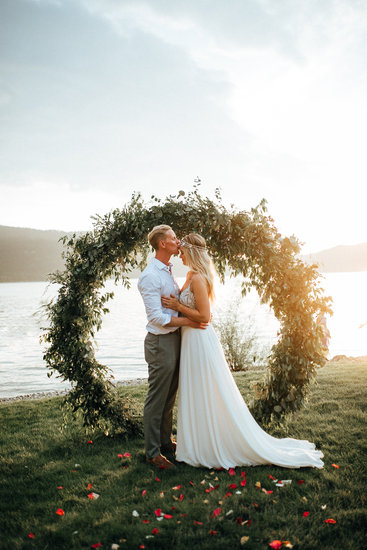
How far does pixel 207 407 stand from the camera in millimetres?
5180

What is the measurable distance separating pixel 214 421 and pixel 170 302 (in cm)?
166

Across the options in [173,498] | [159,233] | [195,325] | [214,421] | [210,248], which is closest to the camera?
[173,498]

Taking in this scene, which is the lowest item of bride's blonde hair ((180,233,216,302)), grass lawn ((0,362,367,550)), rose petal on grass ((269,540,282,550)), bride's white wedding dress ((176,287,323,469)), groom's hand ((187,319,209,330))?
grass lawn ((0,362,367,550))

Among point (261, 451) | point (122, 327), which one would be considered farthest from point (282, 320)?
point (122, 327)

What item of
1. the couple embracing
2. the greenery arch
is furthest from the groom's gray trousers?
the greenery arch

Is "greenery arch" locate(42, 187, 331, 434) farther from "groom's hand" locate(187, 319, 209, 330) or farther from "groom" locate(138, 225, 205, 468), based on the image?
"groom's hand" locate(187, 319, 209, 330)

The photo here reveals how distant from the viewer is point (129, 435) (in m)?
6.64

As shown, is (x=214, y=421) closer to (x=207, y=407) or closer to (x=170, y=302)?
(x=207, y=407)

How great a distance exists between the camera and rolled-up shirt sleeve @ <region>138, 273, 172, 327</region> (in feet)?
16.8

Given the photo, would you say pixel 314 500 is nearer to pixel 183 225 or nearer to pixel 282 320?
pixel 282 320

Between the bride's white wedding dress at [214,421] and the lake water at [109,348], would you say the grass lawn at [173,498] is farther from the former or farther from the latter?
the lake water at [109,348]

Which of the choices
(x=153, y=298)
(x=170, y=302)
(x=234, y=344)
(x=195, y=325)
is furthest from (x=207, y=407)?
(x=234, y=344)

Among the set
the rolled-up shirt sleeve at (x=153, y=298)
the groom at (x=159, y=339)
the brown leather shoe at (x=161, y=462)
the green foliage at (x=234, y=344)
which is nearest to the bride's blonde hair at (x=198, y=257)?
the groom at (x=159, y=339)

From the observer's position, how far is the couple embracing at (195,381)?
16.8 feet
